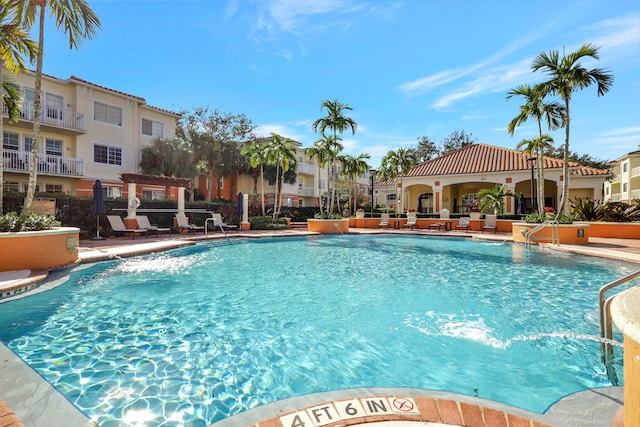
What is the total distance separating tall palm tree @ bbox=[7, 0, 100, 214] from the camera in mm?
8883

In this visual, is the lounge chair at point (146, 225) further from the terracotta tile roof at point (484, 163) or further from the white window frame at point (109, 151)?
the terracotta tile roof at point (484, 163)

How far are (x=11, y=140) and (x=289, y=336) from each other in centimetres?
2365

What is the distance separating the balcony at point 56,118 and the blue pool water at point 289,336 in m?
16.3

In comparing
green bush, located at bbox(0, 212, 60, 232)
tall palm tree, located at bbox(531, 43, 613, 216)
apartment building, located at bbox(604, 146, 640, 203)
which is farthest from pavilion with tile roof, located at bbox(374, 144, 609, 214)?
green bush, located at bbox(0, 212, 60, 232)

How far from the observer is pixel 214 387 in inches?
125

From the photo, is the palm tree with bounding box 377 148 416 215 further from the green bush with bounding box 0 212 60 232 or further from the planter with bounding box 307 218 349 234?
the green bush with bounding box 0 212 60 232

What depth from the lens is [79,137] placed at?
69.7ft

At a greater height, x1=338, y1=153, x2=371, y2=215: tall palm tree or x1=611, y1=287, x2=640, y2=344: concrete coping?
x1=338, y1=153, x2=371, y2=215: tall palm tree

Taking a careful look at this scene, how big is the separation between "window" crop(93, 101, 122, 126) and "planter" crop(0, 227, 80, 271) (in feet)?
57.6

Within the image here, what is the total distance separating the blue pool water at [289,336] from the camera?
3135 millimetres

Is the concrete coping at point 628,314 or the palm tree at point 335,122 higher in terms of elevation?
the palm tree at point 335,122

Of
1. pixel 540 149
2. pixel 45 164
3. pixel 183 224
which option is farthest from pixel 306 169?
pixel 540 149

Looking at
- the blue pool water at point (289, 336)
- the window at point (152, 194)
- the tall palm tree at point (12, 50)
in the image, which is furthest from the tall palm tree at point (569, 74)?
the window at point (152, 194)

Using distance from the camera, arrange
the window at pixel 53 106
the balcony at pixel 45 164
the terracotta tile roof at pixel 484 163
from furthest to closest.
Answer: the terracotta tile roof at pixel 484 163 → the window at pixel 53 106 → the balcony at pixel 45 164
